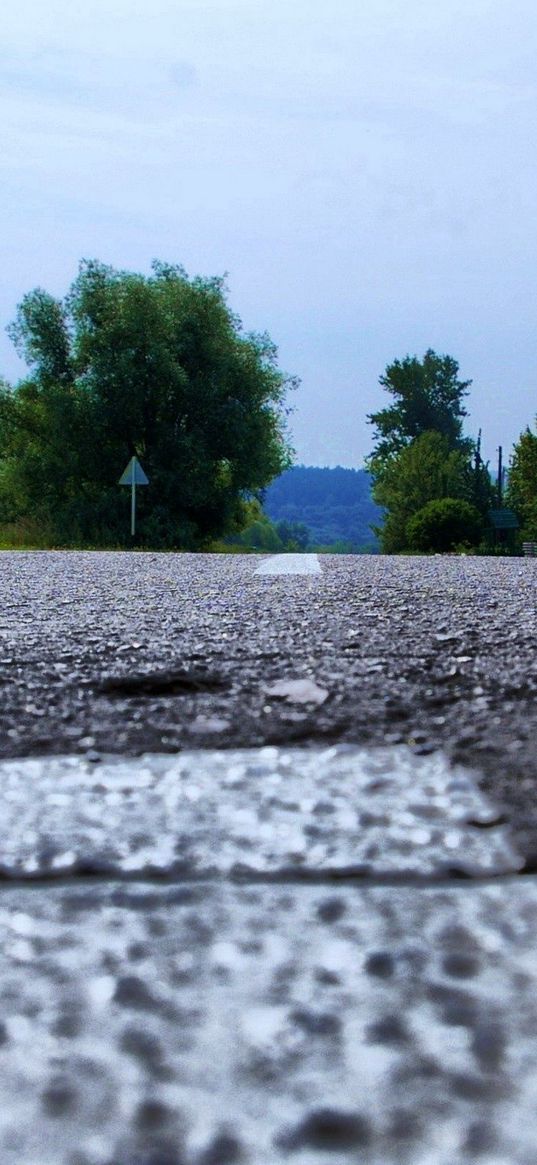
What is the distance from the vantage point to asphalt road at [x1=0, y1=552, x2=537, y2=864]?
52.2 inches

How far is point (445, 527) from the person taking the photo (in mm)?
37625

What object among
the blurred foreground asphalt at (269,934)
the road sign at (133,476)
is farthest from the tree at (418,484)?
the blurred foreground asphalt at (269,934)

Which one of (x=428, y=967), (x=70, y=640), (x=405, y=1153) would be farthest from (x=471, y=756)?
(x=70, y=640)

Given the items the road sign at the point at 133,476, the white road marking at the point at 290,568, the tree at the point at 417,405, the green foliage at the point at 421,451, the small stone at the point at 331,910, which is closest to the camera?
the small stone at the point at 331,910

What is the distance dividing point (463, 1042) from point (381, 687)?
1.26 metres

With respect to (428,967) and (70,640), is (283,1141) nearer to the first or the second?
(428,967)

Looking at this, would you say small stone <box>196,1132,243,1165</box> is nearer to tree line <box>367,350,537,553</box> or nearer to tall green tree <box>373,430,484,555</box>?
tree line <box>367,350,537,553</box>

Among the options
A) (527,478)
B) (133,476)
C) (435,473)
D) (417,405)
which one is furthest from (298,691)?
(417,405)

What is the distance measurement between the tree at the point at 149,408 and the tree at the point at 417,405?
30769mm

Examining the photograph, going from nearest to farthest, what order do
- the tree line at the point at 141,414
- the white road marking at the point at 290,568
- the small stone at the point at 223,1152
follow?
the small stone at the point at 223,1152 → the white road marking at the point at 290,568 → the tree line at the point at 141,414

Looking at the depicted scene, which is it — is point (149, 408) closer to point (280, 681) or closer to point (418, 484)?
point (418, 484)

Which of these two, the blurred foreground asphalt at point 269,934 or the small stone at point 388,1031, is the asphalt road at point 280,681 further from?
the small stone at point 388,1031

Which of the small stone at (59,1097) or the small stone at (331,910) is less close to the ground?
the small stone at (331,910)

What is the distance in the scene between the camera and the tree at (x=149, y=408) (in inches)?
1162
